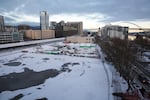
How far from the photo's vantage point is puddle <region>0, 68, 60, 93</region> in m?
9.52

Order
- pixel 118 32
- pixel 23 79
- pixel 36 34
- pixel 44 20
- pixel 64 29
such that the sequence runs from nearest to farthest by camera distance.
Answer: pixel 23 79 < pixel 118 32 < pixel 36 34 < pixel 64 29 < pixel 44 20

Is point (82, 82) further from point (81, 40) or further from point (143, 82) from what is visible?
point (81, 40)

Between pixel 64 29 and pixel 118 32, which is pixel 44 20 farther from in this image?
pixel 118 32

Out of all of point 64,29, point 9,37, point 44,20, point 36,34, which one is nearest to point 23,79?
point 9,37

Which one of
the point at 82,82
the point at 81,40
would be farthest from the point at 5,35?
the point at 82,82

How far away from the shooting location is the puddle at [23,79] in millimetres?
9523

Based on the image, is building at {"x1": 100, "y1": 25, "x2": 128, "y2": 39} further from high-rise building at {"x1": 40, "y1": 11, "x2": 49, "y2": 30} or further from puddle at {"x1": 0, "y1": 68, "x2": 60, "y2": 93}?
high-rise building at {"x1": 40, "y1": 11, "x2": 49, "y2": 30}

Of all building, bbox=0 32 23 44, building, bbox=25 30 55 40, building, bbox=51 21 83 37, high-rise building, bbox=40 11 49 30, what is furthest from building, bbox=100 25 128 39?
high-rise building, bbox=40 11 49 30

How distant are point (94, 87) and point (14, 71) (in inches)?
297

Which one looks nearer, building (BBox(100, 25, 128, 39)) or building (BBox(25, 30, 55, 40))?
building (BBox(100, 25, 128, 39))

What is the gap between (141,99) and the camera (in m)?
7.83

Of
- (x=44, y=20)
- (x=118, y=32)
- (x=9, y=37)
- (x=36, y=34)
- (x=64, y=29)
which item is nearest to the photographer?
(x=9, y=37)

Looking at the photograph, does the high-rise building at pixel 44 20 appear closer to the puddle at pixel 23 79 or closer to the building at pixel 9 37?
the building at pixel 9 37

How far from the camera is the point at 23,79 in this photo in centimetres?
1088
